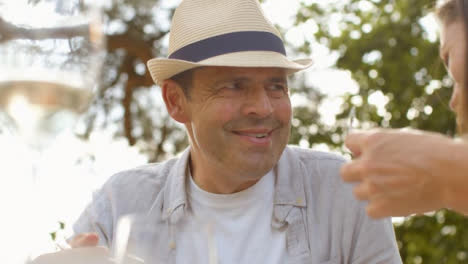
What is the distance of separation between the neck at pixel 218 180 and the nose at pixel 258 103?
0.24 metres

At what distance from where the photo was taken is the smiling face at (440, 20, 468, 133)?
→ 132cm

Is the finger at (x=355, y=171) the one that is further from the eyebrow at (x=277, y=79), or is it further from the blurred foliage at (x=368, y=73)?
the blurred foliage at (x=368, y=73)

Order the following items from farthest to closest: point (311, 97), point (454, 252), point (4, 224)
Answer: point (311, 97) → point (454, 252) → point (4, 224)

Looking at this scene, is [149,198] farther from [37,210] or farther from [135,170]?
[37,210]

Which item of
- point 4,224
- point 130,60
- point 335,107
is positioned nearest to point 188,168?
point 4,224

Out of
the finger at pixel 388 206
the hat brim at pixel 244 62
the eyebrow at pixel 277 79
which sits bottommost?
the eyebrow at pixel 277 79

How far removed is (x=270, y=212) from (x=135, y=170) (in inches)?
24.7

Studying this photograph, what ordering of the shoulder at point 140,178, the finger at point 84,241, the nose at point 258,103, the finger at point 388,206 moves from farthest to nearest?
1. the shoulder at point 140,178
2. the nose at point 258,103
3. the finger at point 84,241
4. the finger at point 388,206

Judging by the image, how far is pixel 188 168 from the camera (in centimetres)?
264

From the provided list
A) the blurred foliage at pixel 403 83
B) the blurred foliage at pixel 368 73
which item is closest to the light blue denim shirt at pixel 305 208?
the blurred foliage at pixel 368 73

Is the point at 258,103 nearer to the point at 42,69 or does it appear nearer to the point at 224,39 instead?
the point at 224,39

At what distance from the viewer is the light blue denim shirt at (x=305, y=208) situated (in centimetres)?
223

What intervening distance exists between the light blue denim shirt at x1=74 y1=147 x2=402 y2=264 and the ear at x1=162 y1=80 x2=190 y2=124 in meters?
0.19

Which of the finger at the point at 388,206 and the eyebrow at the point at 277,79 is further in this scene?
the eyebrow at the point at 277,79
